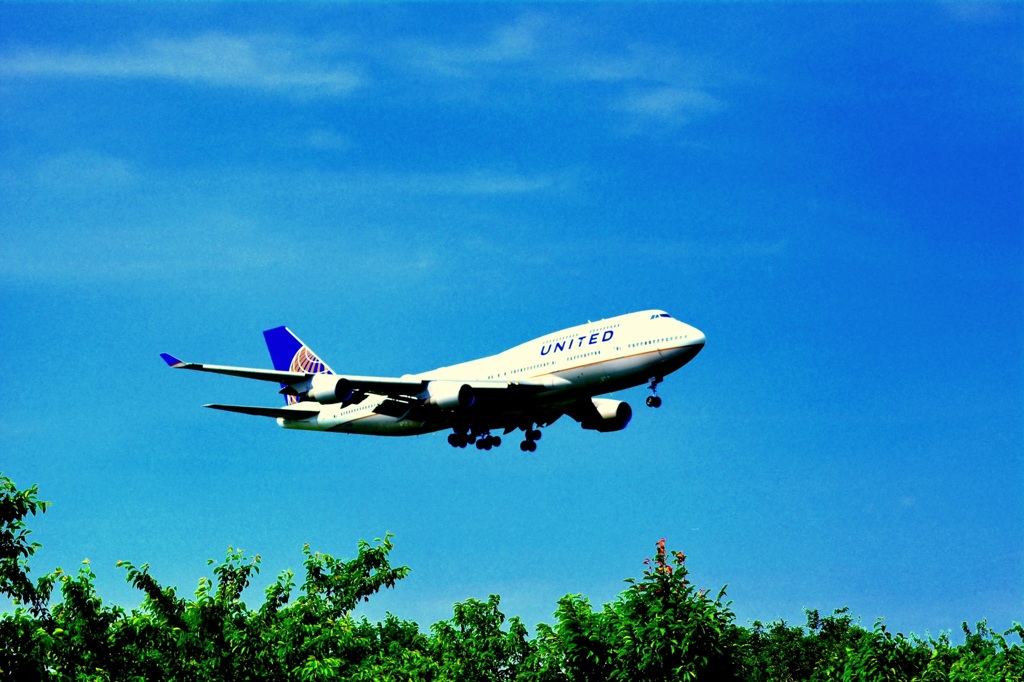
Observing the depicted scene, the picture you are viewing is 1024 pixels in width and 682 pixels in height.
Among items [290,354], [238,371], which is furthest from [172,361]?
[290,354]

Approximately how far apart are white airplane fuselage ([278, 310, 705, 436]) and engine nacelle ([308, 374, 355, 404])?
3.56 metres

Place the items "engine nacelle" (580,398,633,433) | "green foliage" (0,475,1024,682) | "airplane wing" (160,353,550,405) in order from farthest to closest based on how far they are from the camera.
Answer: "engine nacelle" (580,398,633,433), "airplane wing" (160,353,550,405), "green foliage" (0,475,1024,682)

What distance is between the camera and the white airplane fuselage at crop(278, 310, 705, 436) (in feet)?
165

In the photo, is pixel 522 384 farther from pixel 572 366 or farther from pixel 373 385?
pixel 373 385

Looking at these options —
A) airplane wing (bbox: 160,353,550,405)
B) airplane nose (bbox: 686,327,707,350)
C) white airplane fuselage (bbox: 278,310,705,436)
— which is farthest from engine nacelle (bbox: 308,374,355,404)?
airplane nose (bbox: 686,327,707,350)

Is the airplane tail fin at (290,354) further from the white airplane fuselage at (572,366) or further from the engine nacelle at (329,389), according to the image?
the engine nacelle at (329,389)

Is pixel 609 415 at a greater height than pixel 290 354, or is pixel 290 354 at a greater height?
pixel 290 354

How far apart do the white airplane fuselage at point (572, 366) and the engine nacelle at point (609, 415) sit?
3066 millimetres

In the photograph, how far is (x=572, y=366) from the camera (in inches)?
2066

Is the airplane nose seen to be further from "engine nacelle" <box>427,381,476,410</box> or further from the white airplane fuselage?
"engine nacelle" <box>427,381,476,410</box>

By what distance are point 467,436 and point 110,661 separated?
58.8 feet

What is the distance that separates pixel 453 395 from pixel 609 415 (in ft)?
32.0

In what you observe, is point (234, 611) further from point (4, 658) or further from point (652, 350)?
point (4, 658)

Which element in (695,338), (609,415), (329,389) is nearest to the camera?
(695,338)
